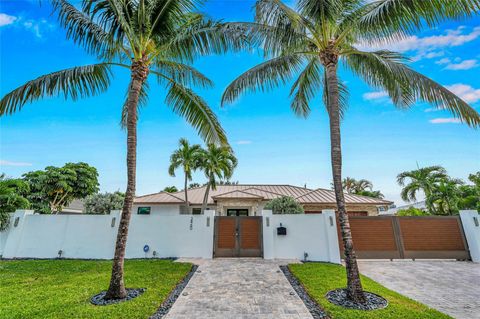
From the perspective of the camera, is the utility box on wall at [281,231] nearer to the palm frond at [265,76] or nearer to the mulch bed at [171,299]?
the mulch bed at [171,299]

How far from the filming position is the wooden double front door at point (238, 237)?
10562mm

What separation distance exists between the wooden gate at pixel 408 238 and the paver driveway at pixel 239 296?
469 cm

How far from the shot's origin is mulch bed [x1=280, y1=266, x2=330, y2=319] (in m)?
4.43

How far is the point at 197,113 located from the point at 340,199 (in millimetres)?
5267

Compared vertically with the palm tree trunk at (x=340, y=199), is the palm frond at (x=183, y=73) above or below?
above

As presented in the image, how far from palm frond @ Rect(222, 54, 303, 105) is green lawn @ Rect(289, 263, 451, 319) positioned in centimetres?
654

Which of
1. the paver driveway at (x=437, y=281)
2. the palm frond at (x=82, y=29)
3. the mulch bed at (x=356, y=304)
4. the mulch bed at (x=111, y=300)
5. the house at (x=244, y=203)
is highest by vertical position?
the palm frond at (x=82, y=29)

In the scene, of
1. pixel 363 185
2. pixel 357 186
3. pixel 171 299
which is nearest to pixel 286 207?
pixel 171 299

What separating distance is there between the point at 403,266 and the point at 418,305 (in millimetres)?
5048

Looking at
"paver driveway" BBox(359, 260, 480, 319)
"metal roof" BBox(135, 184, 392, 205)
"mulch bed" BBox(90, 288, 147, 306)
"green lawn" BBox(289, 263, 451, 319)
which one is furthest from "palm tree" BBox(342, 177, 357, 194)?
"mulch bed" BBox(90, 288, 147, 306)

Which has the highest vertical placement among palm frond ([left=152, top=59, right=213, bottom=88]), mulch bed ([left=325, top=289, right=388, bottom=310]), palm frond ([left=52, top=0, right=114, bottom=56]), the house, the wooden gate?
palm frond ([left=52, top=0, right=114, bottom=56])

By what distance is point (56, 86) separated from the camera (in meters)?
6.39

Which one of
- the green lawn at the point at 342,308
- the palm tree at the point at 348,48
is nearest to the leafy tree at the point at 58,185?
the palm tree at the point at 348,48

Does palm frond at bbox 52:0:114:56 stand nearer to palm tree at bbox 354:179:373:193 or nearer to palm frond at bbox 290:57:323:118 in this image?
palm frond at bbox 290:57:323:118
